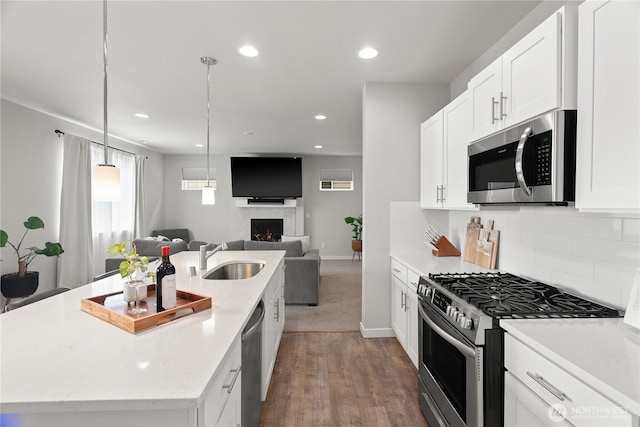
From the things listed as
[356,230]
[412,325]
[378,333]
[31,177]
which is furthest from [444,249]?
[31,177]

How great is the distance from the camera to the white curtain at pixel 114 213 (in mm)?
5504

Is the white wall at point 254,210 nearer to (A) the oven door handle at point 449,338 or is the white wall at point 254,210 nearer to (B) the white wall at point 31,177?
(B) the white wall at point 31,177

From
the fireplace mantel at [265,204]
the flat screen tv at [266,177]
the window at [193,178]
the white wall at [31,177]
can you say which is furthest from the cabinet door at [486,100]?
the window at [193,178]

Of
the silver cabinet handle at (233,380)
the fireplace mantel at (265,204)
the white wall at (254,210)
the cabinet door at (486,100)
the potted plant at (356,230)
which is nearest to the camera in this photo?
the silver cabinet handle at (233,380)

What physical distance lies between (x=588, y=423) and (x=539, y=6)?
7.30 ft

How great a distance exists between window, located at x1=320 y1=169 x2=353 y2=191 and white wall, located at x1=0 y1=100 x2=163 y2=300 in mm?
4975

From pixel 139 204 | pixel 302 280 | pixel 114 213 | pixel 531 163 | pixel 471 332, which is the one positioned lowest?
pixel 302 280

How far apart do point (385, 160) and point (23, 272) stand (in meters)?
4.31

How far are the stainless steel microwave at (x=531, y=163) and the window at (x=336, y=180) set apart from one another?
6.25m

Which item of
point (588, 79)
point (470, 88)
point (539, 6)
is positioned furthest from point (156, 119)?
point (588, 79)

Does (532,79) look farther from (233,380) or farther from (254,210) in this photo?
(254,210)

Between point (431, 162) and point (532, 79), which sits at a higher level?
point (532, 79)

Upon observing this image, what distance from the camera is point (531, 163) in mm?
1561

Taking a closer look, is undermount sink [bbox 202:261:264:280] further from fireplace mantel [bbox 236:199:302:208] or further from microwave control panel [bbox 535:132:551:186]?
fireplace mantel [bbox 236:199:302:208]
